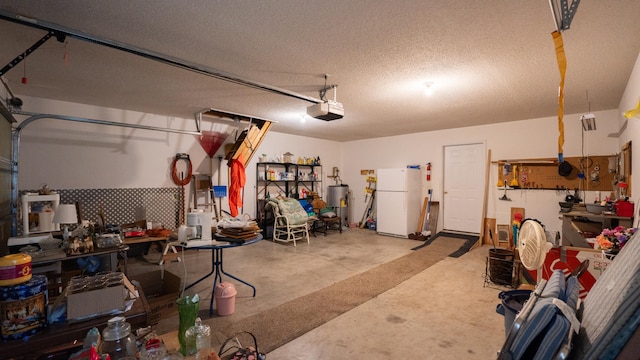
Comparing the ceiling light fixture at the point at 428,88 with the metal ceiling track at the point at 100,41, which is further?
the ceiling light fixture at the point at 428,88

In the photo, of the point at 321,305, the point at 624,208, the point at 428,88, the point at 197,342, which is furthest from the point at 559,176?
the point at 197,342

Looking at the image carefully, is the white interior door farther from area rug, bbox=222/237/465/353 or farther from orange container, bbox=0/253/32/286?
orange container, bbox=0/253/32/286

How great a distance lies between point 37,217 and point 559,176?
779 cm

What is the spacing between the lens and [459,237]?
6.03m

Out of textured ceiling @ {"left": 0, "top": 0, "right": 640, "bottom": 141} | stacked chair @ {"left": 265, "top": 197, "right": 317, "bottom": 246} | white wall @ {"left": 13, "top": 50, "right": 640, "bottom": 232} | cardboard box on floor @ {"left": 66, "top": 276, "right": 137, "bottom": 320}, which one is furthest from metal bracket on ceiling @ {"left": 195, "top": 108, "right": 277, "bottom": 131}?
cardboard box on floor @ {"left": 66, "top": 276, "right": 137, "bottom": 320}

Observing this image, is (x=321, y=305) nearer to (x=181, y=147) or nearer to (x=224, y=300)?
(x=224, y=300)

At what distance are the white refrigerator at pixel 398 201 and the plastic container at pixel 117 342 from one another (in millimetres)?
6012

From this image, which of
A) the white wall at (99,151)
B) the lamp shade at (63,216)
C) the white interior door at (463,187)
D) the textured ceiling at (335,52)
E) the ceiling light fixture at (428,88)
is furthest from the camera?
the white interior door at (463,187)

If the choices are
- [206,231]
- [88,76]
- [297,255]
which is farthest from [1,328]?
[297,255]

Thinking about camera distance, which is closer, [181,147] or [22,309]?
[22,309]

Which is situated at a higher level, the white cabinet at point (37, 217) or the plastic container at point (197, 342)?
the white cabinet at point (37, 217)

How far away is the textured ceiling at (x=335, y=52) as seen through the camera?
1.96m

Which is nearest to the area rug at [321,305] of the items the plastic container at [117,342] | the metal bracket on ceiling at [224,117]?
the plastic container at [117,342]

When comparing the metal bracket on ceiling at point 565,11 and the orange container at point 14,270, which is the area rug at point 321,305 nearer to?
the orange container at point 14,270
